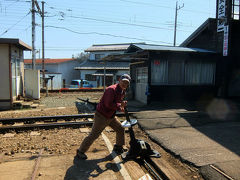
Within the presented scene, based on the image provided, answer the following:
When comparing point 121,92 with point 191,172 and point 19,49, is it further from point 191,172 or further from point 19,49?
point 19,49

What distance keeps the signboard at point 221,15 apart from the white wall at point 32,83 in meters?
12.6

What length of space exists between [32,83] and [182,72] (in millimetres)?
10363

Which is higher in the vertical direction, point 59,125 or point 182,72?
point 182,72

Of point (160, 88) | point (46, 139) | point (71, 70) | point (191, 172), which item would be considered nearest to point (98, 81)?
point (71, 70)

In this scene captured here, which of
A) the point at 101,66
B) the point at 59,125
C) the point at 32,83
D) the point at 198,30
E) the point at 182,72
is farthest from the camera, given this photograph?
the point at 101,66

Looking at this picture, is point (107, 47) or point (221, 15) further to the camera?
point (107, 47)

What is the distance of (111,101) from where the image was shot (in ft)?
13.8

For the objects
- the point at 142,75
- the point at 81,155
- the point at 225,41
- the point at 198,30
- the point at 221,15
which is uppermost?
the point at 221,15

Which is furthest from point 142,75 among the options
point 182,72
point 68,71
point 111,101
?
point 68,71

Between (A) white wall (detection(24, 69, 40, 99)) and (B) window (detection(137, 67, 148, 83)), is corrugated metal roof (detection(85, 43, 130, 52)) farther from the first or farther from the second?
(B) window (detection(137, 67, 148, 83))

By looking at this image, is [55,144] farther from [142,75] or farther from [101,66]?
[101,66]

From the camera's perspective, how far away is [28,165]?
163 inches

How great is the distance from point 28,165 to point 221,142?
463 cm

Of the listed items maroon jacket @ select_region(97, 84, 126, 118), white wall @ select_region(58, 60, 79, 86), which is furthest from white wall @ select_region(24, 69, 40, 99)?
white wall @ select_region(58, 60, 79, 86)
